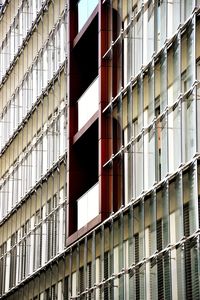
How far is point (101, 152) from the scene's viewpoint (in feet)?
135

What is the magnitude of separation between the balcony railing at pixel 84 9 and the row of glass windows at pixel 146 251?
8.50 metres

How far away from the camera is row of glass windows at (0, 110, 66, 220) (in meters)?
49.4

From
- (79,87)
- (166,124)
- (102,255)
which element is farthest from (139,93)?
(79,87)

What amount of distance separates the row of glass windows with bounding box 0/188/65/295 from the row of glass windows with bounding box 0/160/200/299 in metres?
2.39

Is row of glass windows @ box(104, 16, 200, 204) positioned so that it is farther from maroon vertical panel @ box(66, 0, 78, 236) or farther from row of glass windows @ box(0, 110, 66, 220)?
row of glass windows @ box(0, 110, 66, 220)

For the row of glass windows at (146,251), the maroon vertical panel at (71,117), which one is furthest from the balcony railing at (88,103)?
the row of glass windows at (146,251)

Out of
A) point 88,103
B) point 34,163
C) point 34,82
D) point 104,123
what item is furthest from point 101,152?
point 34,82

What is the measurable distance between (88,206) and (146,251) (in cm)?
800

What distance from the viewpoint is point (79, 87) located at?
47.5 meters

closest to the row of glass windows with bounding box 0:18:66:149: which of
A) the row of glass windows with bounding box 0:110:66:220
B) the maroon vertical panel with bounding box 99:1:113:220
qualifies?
the row of glass windows with bounding box 0:110:66:220

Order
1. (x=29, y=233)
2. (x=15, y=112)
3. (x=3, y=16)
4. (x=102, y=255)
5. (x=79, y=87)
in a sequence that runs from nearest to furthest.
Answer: (x=102, y=255)
(x=79, y=87)
(x=29, y=233)
(x=15, y=112)
(x=3, y=16)

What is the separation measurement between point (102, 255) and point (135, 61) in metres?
6.79

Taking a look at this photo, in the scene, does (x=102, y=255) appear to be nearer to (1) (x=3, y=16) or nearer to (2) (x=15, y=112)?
(2) (x=15, y=112)

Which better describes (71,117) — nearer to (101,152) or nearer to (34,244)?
(101,152)
